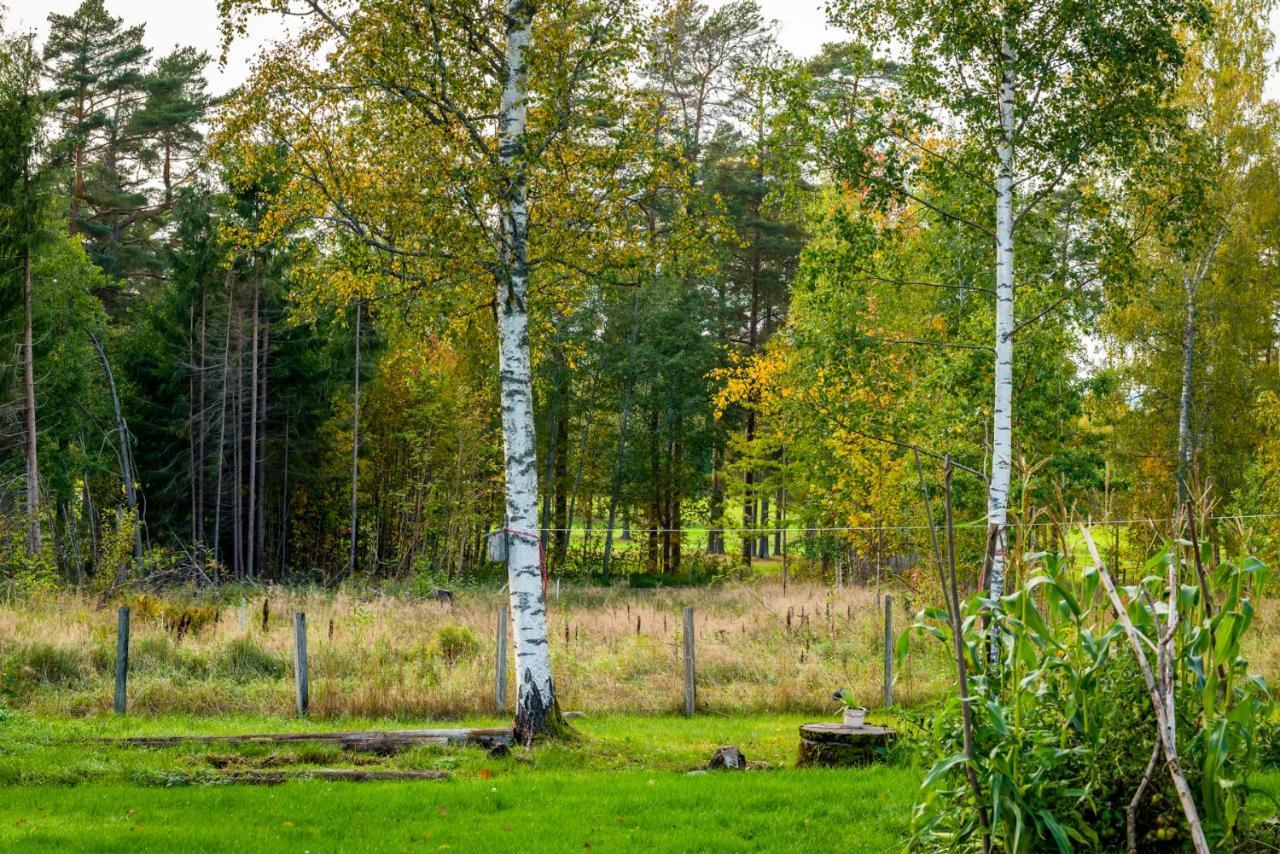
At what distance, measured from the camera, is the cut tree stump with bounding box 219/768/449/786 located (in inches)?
338

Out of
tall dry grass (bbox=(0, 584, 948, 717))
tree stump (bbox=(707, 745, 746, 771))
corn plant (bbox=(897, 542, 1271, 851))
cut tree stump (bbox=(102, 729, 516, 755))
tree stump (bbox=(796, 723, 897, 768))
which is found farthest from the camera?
tall dry grass (bbox=(0, 584, 948, 717))

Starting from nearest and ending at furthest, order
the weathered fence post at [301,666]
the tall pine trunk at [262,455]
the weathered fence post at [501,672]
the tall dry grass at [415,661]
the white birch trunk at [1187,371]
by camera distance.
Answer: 1. the weathered fence post at [301,666]
2. the weathered fence post at [501,672]
3. the tall dry grass at [415,661]
4. the white birch trunk at [1187,371]
5. the tall pine trunk at [262,455]

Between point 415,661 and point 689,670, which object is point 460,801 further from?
point 415,661

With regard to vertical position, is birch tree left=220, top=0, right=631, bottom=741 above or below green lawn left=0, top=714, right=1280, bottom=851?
above

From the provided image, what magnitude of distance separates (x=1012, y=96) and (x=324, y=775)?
938cm

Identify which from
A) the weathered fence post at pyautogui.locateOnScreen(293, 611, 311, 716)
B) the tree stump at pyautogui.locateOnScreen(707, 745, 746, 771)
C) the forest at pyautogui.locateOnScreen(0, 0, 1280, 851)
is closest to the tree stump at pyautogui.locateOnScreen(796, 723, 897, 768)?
the tree stump at pyautogui.locateOnScreen(707, 745, 746, 771)

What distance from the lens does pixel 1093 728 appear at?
4.56 m

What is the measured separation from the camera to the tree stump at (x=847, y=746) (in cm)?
880

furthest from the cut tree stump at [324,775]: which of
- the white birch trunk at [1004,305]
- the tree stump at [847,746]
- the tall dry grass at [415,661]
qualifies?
the white birch trunk at [1004,305]

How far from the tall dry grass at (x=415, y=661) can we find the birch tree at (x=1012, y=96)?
2.57 metres

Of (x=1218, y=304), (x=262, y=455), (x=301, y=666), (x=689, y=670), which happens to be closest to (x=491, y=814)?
(x=689, y=670)

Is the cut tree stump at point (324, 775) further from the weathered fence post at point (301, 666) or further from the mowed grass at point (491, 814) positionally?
the weathered fence post at point (301, 666)

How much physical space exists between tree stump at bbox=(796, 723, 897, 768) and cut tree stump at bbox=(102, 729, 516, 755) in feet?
8.50

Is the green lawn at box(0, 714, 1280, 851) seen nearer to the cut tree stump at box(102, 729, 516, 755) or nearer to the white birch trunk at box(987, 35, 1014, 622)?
the cut tree stump at box(102, 729, 516, 755)
